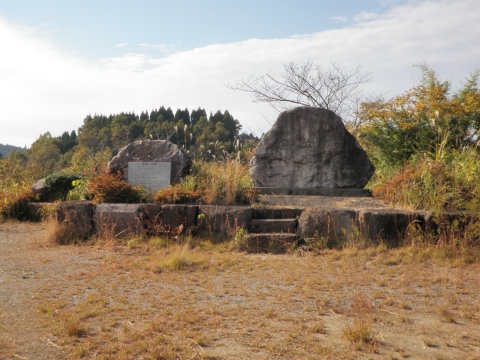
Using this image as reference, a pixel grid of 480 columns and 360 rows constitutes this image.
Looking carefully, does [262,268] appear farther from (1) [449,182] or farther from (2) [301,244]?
(1) [449,182]

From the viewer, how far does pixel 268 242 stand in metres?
7.55

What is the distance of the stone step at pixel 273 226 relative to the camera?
7949 millimetres

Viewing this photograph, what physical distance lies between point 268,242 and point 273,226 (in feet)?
1.78

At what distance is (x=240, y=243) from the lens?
7.58 m

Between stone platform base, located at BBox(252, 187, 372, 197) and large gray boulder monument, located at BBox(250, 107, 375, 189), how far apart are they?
0.16 meters

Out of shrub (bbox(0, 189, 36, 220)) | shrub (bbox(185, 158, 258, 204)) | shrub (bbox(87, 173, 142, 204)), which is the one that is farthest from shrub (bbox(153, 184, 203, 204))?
shrub (bbox(0, 189, 36, 220))

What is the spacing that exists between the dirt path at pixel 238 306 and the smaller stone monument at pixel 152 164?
290 cm

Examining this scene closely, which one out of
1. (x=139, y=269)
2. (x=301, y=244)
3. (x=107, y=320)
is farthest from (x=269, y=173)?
Answer: (x=107, y=320)

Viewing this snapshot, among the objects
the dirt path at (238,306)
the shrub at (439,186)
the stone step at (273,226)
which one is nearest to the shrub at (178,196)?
the stone step at (273,226)

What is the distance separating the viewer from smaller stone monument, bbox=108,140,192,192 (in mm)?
10008

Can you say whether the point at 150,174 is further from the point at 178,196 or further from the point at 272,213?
the point at 272,213

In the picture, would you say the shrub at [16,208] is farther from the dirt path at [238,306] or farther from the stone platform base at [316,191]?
the stone platform base at [316,191]

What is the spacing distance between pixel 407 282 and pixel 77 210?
5639 mm

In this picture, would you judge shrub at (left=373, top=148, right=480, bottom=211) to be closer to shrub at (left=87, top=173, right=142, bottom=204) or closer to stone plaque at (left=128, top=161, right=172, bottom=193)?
stone plaque at (left=128, top=161, right=172, bottom=193)
